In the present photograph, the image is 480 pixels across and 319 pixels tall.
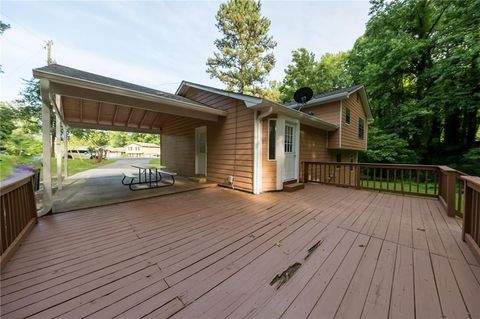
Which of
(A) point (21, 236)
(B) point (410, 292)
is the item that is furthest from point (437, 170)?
(A) point (21, 236)

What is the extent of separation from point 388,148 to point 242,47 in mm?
12500

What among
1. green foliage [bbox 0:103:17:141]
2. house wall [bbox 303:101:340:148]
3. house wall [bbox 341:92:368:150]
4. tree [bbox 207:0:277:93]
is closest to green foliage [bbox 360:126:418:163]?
house wall [bbox 341:92:368:150]

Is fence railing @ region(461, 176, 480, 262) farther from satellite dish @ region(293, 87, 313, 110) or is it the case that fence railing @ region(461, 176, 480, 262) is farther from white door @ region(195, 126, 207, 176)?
white door @ region(195, 126, 207, 176)

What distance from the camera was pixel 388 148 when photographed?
1141 cm

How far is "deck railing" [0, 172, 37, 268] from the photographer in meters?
1.89

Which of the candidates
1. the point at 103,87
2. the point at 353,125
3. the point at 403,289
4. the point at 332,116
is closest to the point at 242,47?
the point at 332,116

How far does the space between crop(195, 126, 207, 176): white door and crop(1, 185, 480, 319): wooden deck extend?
147 inches

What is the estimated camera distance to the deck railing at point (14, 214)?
189 centimetres

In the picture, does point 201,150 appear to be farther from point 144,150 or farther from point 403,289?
point 144,150

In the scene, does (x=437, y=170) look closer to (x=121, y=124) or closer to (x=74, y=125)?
(x=121, y=124)

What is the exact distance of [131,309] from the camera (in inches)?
52.3

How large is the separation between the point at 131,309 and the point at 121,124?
25.1 ft

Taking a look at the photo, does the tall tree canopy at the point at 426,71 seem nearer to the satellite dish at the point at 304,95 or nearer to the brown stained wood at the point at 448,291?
the satellite dish at the point at 304,95

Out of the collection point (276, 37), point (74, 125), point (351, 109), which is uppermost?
point (276, 37)
